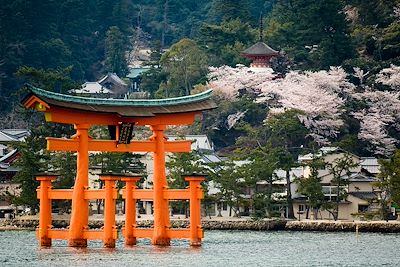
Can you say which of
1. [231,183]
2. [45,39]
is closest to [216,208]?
[231,183]

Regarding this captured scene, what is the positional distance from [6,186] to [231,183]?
11918 mm

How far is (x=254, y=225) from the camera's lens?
239ft

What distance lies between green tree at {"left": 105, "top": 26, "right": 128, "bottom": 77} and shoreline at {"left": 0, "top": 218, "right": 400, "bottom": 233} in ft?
139

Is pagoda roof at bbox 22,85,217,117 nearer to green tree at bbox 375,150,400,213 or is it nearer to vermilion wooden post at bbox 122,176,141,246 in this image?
vermilion wooden post at bbox 122,176,141,246

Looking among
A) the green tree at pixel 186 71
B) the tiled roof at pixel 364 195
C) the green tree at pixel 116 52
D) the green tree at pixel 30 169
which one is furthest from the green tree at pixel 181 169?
the green tree at pixel 116 52

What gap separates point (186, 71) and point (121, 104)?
4155cm

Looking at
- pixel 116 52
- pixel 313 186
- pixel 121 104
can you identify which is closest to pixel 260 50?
pixel 313 186

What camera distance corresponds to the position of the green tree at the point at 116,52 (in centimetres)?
11588

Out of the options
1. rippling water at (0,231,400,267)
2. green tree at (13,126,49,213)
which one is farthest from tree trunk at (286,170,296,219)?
green tree at (13,126,49,213)

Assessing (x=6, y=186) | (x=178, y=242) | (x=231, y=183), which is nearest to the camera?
(x=178, y=242)

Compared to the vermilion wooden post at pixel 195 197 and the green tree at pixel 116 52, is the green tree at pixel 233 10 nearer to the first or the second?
the green tree at pixel 116 52

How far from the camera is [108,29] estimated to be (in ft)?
397

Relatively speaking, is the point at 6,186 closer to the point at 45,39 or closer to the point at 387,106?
the point at 387,106

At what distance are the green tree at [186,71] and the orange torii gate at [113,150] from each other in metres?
39.9
